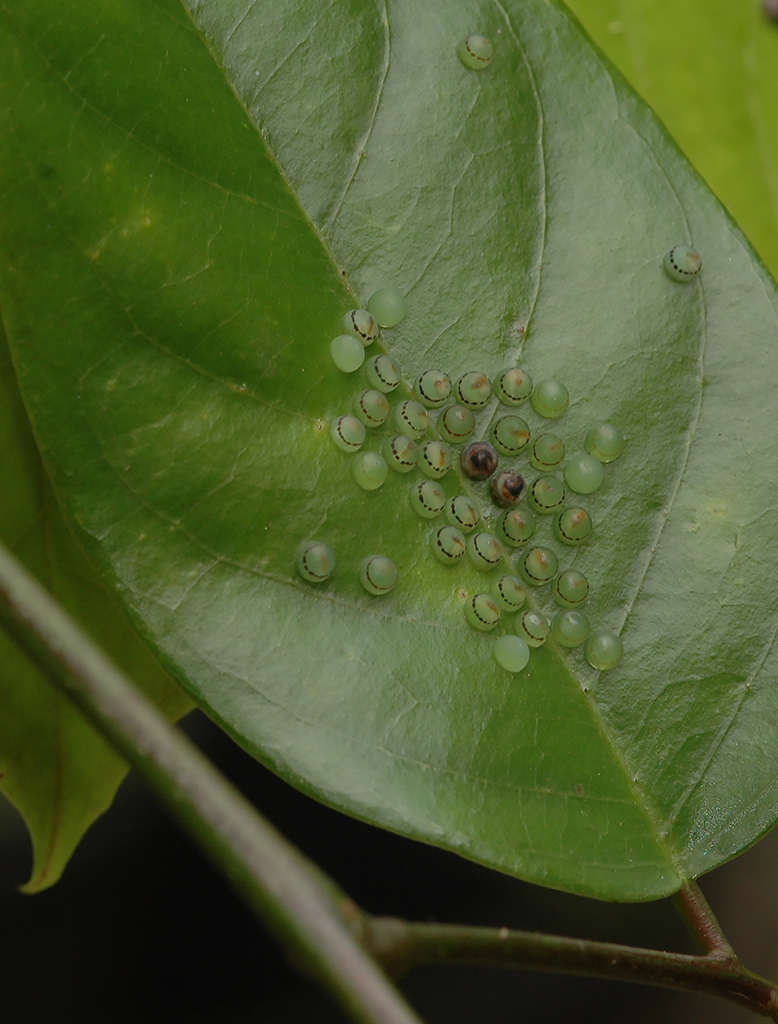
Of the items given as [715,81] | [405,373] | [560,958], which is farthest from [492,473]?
[715,81]

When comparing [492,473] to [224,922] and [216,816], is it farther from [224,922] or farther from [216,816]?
[224,922]

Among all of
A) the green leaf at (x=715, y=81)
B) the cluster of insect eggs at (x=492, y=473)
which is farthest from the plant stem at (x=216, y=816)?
the green leaf at (x=715, y=81)

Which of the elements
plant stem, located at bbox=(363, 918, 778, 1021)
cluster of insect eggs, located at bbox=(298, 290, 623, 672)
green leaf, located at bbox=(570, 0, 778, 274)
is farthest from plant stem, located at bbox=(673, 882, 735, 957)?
green leaf, located at bbox=(570, 0, 778, 274)

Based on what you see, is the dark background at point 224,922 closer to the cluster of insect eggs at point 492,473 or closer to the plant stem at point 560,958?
the cluster of insect eggs at point 492,473

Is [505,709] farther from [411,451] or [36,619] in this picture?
[36,619]

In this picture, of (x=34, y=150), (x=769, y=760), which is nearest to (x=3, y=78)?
Answer: (x=34, y=150)

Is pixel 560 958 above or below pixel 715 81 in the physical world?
below
